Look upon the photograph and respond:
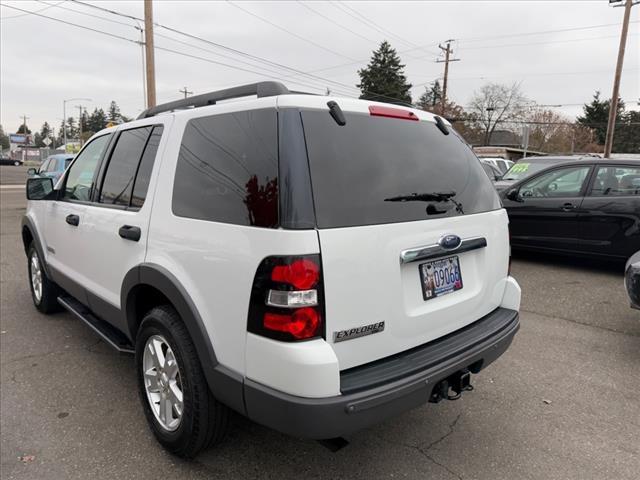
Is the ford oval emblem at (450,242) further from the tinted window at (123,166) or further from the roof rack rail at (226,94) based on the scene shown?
the tinted window at (123,166)

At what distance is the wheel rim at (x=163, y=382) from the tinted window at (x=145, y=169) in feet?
2.76

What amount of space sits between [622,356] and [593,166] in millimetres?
3560

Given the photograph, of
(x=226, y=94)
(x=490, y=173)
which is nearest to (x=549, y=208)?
(x=490, y=173)

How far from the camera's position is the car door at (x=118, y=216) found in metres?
2.75

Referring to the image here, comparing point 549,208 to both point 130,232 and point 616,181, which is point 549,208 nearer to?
point 616,181

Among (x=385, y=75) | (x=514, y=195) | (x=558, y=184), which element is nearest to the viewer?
(x=558, y=184)

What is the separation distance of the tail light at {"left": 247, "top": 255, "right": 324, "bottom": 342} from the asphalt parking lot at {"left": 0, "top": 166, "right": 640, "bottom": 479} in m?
1.05

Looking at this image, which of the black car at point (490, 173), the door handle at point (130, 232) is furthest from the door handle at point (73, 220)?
the black car at point (490, 173)

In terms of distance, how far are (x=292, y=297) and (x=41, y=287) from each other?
4061 mm

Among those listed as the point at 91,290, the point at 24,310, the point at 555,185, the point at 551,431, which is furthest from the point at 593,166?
the point at 24,310

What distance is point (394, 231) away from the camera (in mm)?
2125

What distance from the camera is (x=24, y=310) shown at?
5109 mm

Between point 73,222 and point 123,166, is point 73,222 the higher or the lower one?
the lower one

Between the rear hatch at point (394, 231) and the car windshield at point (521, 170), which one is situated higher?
the car windshield at point (521, 170)
